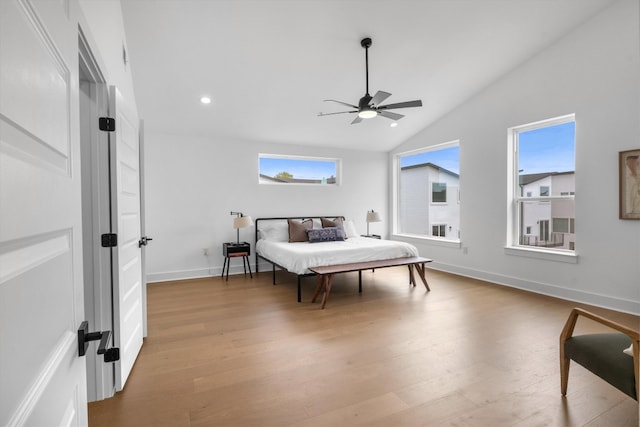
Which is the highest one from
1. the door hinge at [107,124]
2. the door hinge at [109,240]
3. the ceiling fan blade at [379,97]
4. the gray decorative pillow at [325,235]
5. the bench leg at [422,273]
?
the ceiling fan blade at [379,97]

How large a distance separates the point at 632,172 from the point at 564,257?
1.21m

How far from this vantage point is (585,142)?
3736 millimetres

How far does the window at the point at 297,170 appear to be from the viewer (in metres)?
5.92

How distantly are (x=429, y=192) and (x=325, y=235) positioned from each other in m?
2.42

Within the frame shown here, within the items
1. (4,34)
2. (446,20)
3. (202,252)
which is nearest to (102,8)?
(4,34)

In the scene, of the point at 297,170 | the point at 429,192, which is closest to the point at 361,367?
the point at 297,170

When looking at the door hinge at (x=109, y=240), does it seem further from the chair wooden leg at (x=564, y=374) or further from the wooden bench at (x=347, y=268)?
the chair wooden leg at (x=564, y=374)

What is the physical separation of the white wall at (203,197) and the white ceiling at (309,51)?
1.39 ft

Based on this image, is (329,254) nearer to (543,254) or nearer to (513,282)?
(513,282)

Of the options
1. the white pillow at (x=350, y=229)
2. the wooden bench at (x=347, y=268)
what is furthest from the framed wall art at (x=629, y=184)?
the white pillow at (x=350, y=229)

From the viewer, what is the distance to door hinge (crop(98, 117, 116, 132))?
1.89 metres

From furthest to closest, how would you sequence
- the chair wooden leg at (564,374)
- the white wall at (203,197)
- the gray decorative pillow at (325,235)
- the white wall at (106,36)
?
the gray decorative pillow at (325,235) < the white wall at (203,197) < the chair wooden leg at (564,374) < the white wall at (106,36)

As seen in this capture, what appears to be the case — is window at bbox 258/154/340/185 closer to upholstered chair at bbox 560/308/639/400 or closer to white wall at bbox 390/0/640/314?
white wall at bbox 390/0/640/314

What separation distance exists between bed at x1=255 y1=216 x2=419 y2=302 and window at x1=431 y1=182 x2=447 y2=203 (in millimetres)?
1763
